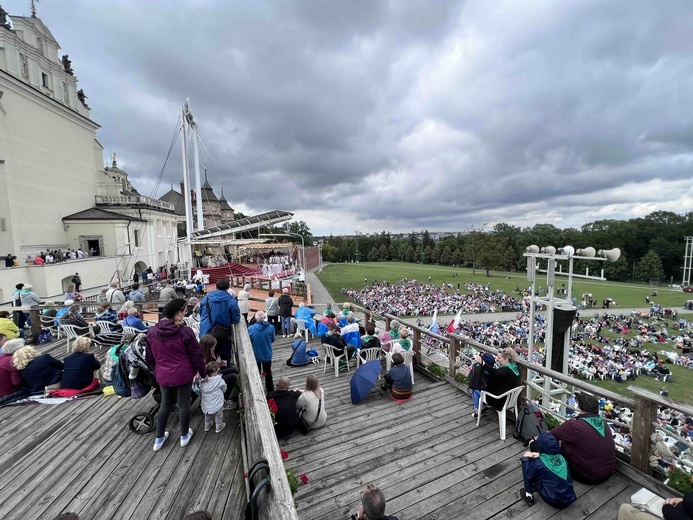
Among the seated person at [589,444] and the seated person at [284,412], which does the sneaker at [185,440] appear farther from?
the seated person at [589,444]

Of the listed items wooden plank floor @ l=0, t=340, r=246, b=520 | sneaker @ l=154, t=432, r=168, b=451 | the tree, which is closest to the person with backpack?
wooden plank floor @ l=0, t=340, r=246, b=520

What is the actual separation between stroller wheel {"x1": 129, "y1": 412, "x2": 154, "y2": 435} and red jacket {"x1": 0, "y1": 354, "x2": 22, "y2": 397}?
248 centimetres

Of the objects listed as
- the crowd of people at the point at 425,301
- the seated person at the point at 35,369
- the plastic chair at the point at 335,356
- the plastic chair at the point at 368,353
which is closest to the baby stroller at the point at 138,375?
the seated person at the point at 35,369

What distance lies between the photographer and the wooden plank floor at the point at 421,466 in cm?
317

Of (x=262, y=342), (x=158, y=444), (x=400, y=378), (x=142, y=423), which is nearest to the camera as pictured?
(x=158, y=444)

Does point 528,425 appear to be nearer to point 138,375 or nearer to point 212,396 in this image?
point 212,396

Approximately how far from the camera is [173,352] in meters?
3.08

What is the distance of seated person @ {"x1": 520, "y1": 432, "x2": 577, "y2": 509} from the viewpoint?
305 cm

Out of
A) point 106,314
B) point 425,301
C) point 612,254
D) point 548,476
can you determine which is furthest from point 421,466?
point 425,301

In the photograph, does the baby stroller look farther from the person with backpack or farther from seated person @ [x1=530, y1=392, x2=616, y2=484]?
seated person @ [x1=530, y1=392, x2=616, y2=484]

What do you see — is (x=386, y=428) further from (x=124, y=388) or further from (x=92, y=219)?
(x=92, y=219)

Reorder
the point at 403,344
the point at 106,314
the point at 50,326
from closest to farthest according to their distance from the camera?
the point at 403,344
the point at 106,314
the point at 50,326

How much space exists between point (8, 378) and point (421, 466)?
621 centimetres

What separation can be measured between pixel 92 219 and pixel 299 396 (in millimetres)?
26850
